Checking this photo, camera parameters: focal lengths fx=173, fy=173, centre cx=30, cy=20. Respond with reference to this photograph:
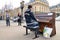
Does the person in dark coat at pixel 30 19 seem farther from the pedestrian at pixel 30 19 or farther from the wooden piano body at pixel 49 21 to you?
the wooden piano body at pixel 49 21

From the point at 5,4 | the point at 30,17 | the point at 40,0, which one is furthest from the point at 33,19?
the point at 5,4

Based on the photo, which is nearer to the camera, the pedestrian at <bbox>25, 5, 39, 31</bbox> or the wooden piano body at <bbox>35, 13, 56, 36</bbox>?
the pedestrian at <bbox>25, 5, 39, 31</bbox>

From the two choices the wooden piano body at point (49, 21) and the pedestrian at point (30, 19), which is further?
the wooden piano body at point (49, 21)

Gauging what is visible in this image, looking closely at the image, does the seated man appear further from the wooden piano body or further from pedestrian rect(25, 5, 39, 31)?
the wooden piano body

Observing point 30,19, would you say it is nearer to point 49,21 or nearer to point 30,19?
point 30,19

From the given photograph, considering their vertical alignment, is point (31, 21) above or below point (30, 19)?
below

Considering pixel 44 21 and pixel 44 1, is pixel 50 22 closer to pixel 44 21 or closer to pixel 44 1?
pixel 44 21

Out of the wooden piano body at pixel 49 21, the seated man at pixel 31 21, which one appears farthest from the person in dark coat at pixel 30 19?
the wooden piano body at pixel 49 21

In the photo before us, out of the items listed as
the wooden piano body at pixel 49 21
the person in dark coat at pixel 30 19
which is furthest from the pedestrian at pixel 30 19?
the wooden piano body at pixel 49 21

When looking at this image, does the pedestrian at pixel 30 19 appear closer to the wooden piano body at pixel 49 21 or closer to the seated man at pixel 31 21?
the seated man at pixel 31 21

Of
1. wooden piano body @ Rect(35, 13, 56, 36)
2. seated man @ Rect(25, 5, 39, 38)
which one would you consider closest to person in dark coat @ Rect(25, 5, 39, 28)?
seated man @ Rect(25, 5, 39, 38)

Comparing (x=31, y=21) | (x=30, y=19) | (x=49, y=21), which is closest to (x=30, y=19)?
(x=30, y=19)

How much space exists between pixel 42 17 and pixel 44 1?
2563 cm

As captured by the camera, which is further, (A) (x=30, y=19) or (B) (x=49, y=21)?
(A) (x=30, y=19)
